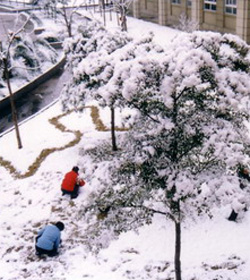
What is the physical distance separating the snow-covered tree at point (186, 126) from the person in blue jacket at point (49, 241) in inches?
136

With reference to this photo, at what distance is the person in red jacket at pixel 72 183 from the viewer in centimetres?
1441

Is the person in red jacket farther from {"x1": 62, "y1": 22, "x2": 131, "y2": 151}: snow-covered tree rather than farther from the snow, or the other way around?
{"x1": 62, "y1": 22, "x2": 131, "y2": 151}: snow-covered tree

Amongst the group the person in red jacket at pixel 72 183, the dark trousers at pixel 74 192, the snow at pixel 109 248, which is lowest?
the snow at pixel 109 248

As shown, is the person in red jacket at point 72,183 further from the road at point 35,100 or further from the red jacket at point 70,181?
the road at point 35,100

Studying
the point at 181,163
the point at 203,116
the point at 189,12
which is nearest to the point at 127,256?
the point at 181,163

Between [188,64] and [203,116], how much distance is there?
1093mm

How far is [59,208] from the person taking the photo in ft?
46.9

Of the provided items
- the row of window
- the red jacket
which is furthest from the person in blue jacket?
the row of window

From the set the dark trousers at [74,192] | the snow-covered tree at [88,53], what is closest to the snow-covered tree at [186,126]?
the dark trousers at [74,192]

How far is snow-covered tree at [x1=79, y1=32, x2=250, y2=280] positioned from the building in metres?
22.5

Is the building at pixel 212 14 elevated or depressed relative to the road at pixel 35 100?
elevated

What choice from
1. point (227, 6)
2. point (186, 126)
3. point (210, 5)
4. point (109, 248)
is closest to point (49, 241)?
point (109, 248)

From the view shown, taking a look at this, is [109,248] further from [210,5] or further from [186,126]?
[210,5]

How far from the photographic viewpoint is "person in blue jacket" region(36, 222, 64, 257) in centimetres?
1152
